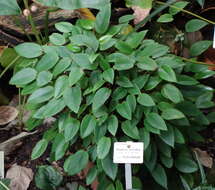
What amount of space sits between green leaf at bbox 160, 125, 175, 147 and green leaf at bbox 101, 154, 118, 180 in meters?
0.20

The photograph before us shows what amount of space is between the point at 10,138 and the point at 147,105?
996 millimetres

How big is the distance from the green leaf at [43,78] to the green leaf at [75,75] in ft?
0.35

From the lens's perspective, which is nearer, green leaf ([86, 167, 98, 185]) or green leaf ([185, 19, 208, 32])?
green leaf ([86, 167, 98, 185])

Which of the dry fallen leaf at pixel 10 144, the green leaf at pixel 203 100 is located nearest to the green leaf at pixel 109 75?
the green leaf at pixel 203 100

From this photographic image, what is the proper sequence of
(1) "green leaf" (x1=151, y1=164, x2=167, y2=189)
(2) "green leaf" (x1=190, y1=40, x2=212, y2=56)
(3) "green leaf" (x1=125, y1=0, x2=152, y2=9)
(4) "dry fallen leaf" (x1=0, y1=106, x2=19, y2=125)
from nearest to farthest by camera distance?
(1) "green leaf" (x1=151, y1=164, x2=167, y2=189)
(2) "green leaf" (x1=190, y1=40, x2=212, y2=56)
(3) "green leaf" (x1=125, y1=0, x2=152, y2=9)
(4) "dry fallen leaf" (x1=0, y1=106, x2=19, y2=125)

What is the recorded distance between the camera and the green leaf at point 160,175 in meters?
1.50

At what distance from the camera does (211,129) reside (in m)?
2.06

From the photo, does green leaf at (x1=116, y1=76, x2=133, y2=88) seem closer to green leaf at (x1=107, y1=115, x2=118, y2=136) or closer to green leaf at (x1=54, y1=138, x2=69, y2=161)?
green leaf at (x1=107, y1=115, x2=118, y2=136)

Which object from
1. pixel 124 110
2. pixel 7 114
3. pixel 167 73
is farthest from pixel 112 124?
pixel 7 114

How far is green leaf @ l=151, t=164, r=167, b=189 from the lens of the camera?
4.91 feet

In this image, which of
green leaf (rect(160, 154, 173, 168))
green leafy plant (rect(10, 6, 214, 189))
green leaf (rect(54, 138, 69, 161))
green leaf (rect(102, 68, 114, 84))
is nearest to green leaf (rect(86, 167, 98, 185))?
green leafy plant (rect(10, 6, 214, 189))

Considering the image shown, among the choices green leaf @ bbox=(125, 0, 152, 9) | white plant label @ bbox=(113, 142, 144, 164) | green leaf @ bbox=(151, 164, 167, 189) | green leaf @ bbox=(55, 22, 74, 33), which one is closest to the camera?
white plant label @ bbox=(113, 142, 144, 164)

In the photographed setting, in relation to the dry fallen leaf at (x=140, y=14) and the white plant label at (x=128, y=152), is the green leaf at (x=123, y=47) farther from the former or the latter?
the dry fallen leaf at (x=140, y=14)

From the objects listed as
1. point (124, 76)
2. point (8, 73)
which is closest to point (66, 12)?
point (8, 73)
